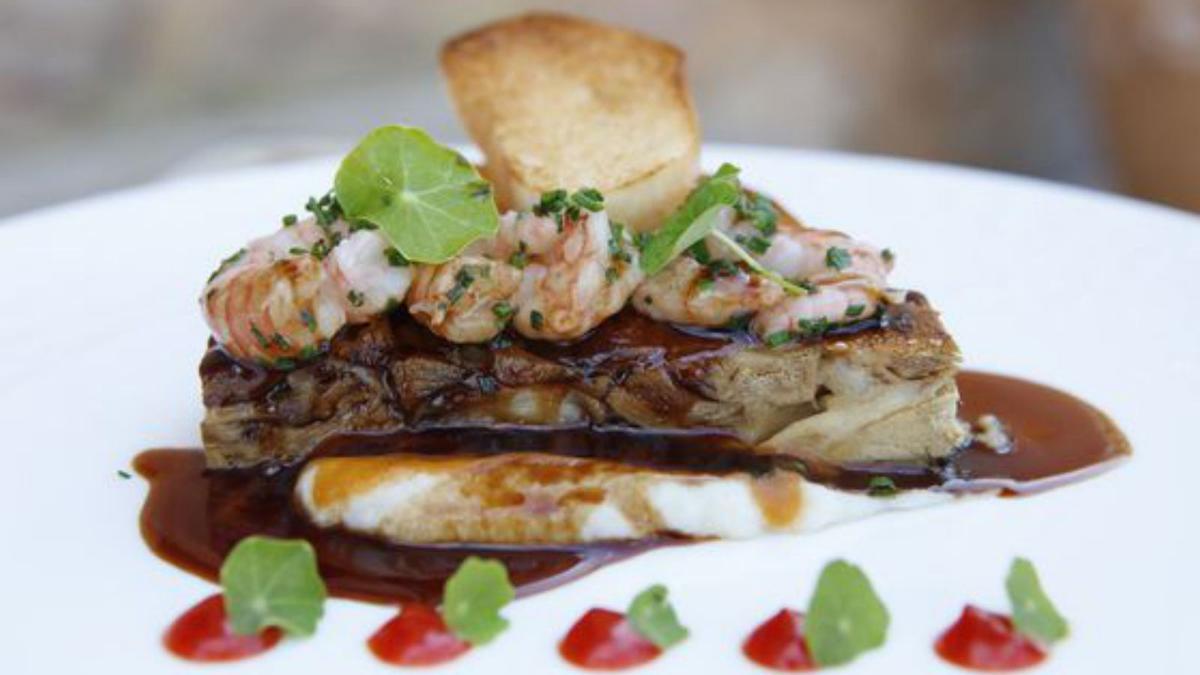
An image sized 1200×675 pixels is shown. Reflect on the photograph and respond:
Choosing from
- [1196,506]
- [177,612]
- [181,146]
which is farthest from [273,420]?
[181,146]

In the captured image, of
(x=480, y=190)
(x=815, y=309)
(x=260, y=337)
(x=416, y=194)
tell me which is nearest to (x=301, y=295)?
(x=260, y=337)

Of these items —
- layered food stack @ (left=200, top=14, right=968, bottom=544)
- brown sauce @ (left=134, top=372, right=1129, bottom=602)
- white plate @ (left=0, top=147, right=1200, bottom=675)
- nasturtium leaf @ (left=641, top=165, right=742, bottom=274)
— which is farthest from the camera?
nasturtium leaf @ (left=641, top=165, right=742, bottom=274)

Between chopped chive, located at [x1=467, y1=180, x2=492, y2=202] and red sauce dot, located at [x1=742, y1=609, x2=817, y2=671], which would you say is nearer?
red sauce dot, located at [x1=742, y1=609, x2=817, y2=671]

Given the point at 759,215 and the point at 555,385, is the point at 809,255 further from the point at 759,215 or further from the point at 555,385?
the point at 555,385

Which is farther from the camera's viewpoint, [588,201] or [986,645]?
[588,201]

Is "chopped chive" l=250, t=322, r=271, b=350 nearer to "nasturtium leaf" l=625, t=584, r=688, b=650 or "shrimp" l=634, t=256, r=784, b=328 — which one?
"shrimp" l=634, t=256, r=784, b=328

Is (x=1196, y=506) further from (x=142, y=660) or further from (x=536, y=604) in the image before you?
(x=142, y=660)

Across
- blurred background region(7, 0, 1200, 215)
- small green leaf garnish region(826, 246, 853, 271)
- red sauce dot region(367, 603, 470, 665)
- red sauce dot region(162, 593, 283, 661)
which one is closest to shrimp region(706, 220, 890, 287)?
small green leaf garnish region(826, 246, 853, 271)
